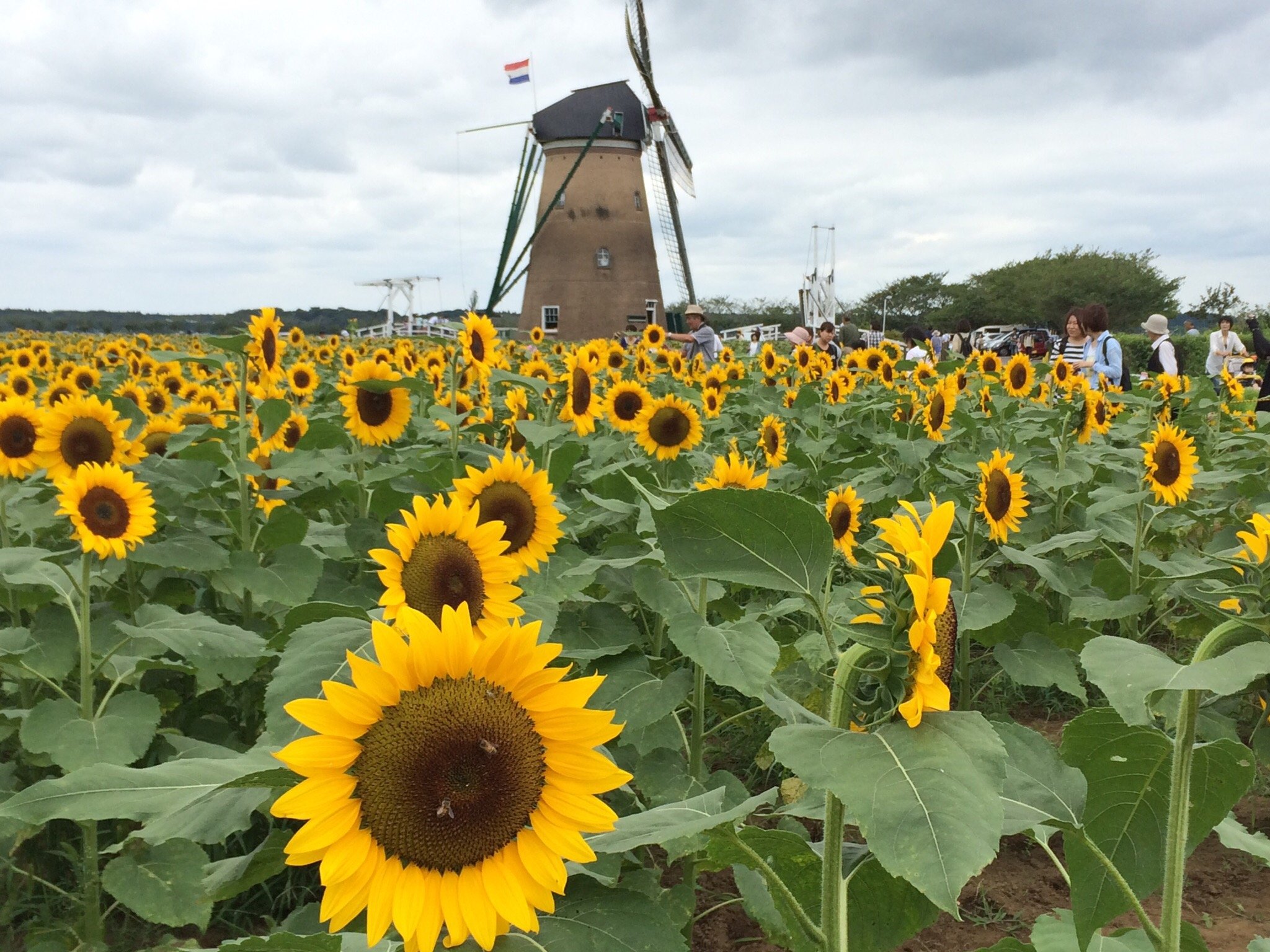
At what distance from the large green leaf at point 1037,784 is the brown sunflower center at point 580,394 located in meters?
3.69

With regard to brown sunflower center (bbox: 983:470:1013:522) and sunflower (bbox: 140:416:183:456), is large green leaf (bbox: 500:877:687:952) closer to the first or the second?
brown sunflower center (bbox: 983:470:1013:522)

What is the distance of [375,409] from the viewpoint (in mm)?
4402

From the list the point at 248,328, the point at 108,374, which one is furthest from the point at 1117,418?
the point at 108,374

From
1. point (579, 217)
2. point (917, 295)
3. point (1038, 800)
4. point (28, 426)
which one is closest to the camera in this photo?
point (1038, 800)

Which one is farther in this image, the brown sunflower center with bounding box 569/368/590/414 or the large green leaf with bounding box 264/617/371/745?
the brown sunflower center with bounding box 569/368/590/414

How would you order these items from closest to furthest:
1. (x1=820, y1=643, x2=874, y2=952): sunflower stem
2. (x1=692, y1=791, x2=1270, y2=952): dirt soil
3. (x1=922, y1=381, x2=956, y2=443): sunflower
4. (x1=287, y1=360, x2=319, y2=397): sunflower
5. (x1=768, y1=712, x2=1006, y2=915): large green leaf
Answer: (x1=768, y1=712, x2=1006, y2=915): large green leaf
(x1=820, y1=643, x2=874, y2=952): sunflower stem
(x1=692, y1=791, x2=1270, y2=952): dirt soil
(x1=922, y1=381, x2=956, y2=443): sunflower
(x1=287, y1=360, x2=319, y2=397): sunflower

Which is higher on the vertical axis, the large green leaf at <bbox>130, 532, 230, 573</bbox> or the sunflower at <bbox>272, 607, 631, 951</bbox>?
the sunflower at <bbox>272, 607, 631, 951</bbox>

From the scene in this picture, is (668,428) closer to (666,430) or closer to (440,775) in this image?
(666,430)

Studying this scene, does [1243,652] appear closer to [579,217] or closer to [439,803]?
[439,803]

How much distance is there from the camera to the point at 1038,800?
1547 mm

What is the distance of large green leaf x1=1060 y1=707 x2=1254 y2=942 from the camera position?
1449 mm

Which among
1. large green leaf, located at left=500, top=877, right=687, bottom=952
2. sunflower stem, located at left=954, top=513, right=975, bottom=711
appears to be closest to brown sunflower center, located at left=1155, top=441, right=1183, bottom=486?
sunflower stem, located at left=954, top=513, right=975, bottom=711

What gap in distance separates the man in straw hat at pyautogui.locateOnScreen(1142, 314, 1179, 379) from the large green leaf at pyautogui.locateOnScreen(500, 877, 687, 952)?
8.93 m

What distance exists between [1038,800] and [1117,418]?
744 centimetres
